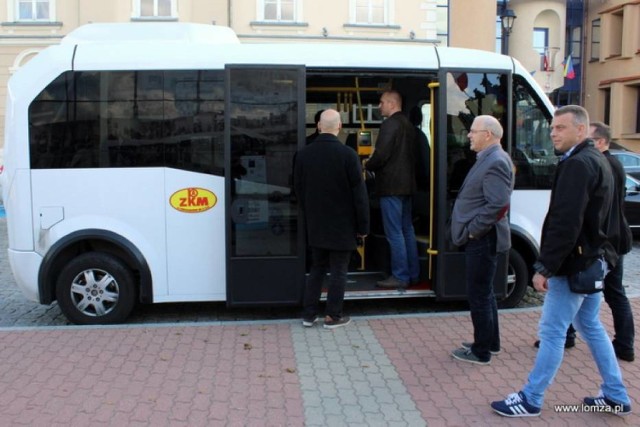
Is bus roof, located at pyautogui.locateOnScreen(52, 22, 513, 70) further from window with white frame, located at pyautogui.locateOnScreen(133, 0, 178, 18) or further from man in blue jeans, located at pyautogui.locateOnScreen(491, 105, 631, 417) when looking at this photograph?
window with white frame, located at pyautogui.locateOnScreen(133, 0, 178, 18)

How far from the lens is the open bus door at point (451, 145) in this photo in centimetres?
570

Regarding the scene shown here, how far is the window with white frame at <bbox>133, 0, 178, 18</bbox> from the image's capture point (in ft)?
58.3

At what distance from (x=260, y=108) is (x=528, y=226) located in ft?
9.22

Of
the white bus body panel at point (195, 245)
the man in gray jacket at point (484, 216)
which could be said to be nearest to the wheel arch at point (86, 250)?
the white bus body panel at point (195, 245)

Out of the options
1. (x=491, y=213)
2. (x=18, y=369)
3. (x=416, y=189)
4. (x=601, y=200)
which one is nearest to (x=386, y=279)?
(x=416, y=189)

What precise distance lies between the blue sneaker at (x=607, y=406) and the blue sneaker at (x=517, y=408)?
37 cm

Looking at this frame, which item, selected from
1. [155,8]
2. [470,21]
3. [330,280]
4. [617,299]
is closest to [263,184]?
[330,280]

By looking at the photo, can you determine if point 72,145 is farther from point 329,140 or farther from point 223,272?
point 329,140

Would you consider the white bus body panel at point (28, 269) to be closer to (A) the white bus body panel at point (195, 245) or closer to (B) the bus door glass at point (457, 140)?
(A) the white bus body panel at point (195, 245)

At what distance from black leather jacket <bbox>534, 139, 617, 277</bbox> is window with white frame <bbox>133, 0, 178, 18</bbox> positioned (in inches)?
645

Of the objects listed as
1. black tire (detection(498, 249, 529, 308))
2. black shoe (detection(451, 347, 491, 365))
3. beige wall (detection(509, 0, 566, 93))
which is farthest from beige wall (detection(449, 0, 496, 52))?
black shoe (detection(451, 347, 491, 365))

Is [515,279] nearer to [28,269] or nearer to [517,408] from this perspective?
[517,408]

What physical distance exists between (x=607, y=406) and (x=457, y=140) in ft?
9.18

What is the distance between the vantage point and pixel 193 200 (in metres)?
5.52
